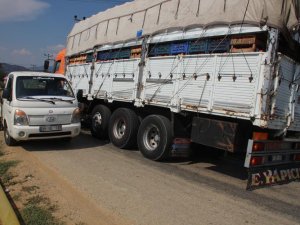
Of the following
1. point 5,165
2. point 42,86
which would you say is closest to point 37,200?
point 5,165

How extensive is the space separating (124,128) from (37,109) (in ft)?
7.28

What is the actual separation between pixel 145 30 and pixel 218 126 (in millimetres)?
3437

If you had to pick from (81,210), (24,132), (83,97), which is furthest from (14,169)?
(83,97)

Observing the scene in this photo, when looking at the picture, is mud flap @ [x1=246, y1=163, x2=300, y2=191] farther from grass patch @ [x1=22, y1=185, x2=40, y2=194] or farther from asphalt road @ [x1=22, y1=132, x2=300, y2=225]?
grass patch @ [x1=22, y1=185, x2=40, y2=194]

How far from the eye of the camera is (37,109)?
866cm

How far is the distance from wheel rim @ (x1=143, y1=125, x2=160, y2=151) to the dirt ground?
237 centimetres

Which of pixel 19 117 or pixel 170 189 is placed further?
pixel 19 117

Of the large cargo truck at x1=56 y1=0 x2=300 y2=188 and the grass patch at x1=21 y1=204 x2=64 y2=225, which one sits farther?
the large cargo truck at x1=56 y1=0 x2=300 y2=188

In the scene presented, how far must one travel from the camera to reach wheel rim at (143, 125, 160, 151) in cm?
851

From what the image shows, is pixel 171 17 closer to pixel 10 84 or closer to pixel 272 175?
pixel 272 175

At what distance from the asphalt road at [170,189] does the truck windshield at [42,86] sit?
1.30 m

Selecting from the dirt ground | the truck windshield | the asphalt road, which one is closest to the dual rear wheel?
the asphalt road

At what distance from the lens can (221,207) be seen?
5516mm

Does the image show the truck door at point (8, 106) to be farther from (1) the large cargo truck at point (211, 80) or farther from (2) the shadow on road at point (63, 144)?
(1) the large cargo truck at point (211, 80)
